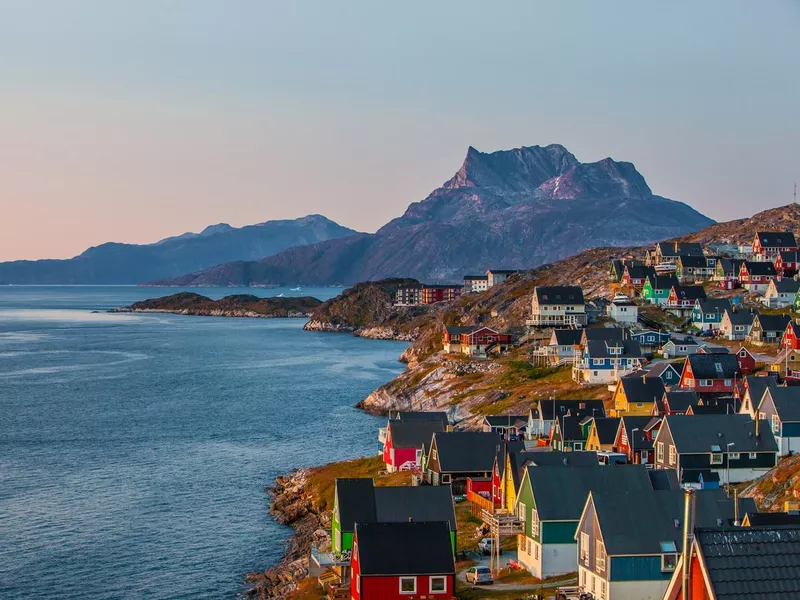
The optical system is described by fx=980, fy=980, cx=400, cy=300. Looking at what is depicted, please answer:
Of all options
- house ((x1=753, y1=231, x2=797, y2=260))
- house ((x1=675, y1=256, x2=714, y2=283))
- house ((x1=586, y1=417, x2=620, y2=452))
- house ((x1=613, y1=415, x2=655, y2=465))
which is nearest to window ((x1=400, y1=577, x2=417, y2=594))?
house ((x1=613, y1=415, x2=655, y2=465))

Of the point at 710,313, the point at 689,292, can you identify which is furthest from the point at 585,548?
the point at 689,292

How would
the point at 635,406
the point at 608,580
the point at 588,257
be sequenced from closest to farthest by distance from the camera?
the point at 608,580
the point at 635,406
the point at 588,257

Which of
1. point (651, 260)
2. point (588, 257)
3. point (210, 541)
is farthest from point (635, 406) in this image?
point (588, 257)

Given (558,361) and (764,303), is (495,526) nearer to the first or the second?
(558,361)

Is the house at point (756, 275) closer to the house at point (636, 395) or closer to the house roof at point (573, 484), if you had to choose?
the house at point (636, 395)

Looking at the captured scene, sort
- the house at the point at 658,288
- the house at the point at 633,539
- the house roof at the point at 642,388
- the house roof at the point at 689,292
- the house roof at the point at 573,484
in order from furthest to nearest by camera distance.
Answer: the house at the point at 658,288
the house roof at the point at 689,292
the house roof at the point at 642,388
the house roof at the point at 573,484
the house at the point at 633,539

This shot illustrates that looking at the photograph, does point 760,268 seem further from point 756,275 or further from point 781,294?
point 781,294

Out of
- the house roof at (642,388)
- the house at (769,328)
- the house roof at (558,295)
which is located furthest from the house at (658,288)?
the house roof at (642,388)
